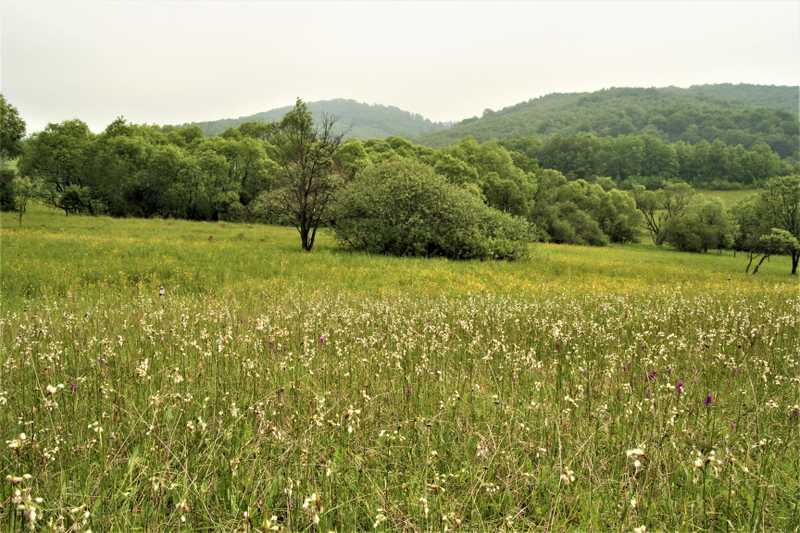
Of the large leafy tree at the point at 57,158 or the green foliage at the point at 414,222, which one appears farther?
the large leafy tree at the point at 57,158

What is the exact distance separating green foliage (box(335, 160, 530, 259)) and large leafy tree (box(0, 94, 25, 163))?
130 feet

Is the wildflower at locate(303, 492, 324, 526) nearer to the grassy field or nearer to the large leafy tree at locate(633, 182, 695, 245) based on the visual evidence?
the grassy field

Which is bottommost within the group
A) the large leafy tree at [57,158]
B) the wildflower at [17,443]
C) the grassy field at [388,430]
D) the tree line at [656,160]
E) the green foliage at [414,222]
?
the grassy field at [388,430]

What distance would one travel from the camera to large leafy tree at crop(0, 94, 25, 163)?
42906 millimetres

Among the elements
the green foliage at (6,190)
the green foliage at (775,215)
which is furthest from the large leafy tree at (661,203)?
the green foliage at (6,190)

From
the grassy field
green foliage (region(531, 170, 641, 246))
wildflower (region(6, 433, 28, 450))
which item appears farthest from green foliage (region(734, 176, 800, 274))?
wildflower (region(6, 433, 28, 450))

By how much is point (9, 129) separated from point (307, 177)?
38.2 meters

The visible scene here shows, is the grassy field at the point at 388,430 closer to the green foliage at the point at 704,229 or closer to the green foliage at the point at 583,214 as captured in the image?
the green foliage at the point at 583,214

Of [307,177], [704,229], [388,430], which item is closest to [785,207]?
[704,229]

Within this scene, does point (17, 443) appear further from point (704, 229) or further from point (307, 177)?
point (704, 229)

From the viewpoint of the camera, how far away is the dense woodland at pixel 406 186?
Answer: 27547 millimetres

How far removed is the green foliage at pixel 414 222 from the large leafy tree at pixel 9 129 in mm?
39509

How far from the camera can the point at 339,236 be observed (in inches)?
1120

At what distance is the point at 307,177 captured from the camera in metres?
26.9
